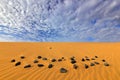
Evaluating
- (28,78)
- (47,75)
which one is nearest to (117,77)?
(47,75)

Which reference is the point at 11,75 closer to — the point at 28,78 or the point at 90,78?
the point at 28,78

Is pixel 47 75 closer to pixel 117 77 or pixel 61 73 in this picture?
pixel 61 73

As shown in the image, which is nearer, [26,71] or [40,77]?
[40,77]

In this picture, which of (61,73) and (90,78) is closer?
(90,78)

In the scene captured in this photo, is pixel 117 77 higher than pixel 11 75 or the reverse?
the reverse

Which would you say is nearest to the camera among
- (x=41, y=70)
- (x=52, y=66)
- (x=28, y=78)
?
(x=28, y=78)

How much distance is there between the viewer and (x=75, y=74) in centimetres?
521

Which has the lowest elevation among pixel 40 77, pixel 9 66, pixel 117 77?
pixel 117 77

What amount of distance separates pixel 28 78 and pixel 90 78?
7.09ft

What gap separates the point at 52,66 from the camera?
6.07 metres

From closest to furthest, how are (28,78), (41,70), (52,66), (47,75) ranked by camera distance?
(28,78), (47,75), (41,70), (52,66)

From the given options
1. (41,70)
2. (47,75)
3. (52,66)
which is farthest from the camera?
(52,66)

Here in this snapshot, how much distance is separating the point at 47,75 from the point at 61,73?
551 millimetres

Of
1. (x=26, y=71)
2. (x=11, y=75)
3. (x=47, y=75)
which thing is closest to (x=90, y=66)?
(x=47, y=75)
